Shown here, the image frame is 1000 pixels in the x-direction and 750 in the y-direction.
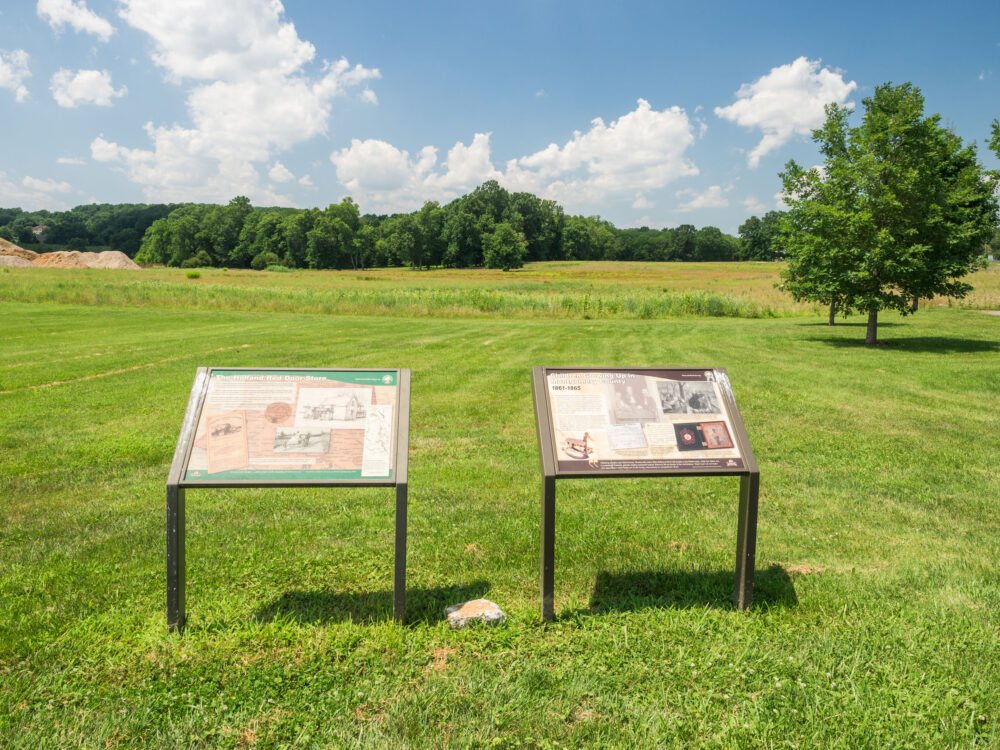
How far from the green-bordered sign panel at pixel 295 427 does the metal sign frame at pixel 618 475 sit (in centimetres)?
91

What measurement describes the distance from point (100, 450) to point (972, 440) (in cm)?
1118

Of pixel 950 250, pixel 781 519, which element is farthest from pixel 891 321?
pixel 781 519

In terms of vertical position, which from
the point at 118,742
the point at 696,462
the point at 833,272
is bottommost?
the point at 118,742

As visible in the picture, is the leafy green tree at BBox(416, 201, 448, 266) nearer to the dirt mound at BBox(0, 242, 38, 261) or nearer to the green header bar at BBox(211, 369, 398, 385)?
the dirt mound at BBox(0, 242, 38, 261)

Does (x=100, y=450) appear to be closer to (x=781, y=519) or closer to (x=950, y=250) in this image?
(x=781, y=519)

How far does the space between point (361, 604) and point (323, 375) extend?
1.52 m

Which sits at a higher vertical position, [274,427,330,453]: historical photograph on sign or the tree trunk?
the tree trunk

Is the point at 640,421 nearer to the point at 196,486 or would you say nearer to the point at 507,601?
the point at 507,601

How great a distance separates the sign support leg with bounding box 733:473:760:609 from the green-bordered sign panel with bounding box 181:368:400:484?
7.30 ft

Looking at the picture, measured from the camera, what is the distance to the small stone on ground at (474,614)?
3832 mm

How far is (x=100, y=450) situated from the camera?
25.6 feet

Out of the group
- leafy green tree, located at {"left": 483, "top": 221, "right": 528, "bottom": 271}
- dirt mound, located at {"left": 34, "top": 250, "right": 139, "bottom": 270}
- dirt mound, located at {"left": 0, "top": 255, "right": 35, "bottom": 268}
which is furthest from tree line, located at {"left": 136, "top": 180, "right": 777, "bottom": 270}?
dirt mound, located at {"left": 0, "top": 255, "right": 35, "bottom": 268}

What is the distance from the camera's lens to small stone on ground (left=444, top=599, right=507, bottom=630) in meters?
3.83

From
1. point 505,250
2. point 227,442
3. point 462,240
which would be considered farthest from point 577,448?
point 462,240
